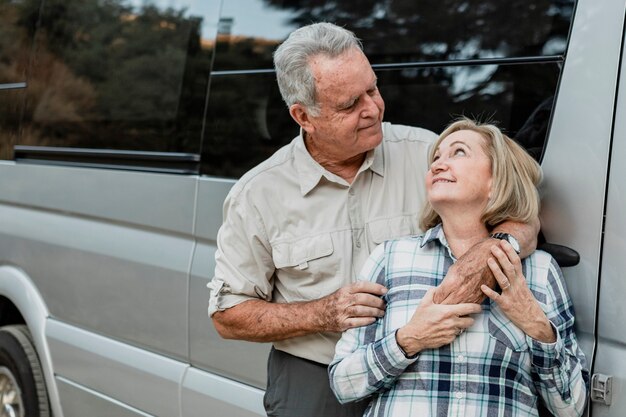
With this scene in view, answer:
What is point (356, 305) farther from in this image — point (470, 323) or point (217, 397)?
point (217, 397)

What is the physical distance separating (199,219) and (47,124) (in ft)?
4.14

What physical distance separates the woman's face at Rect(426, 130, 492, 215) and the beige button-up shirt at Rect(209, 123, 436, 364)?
1.07 ft

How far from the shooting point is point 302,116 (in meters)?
2.91

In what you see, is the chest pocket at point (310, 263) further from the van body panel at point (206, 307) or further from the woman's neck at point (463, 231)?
A: the van body panel at point (206, 307)

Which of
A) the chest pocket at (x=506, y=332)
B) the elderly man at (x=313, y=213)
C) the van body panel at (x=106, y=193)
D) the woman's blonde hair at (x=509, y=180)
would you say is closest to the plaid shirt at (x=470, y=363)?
the chest pocket at (x=506, y=332)

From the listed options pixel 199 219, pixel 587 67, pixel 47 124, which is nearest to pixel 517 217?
pixel 587 67

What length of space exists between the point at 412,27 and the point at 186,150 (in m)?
1.12

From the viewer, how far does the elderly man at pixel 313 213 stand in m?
2.80

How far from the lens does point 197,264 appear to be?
3.68m

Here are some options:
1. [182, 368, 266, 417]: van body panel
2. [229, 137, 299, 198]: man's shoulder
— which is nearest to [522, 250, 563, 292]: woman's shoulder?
[229, 137, 299, 198]: man's shoulder

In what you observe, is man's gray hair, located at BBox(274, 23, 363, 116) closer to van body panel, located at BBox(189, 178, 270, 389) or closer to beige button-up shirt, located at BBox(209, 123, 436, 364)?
beige button-up shirt, located at BBox(209, 123, 436, 364)

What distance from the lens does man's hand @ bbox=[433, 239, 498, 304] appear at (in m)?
2.38

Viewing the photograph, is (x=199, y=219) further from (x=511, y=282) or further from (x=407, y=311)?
(x=511, y=282)

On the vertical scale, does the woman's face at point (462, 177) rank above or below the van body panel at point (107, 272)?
above
